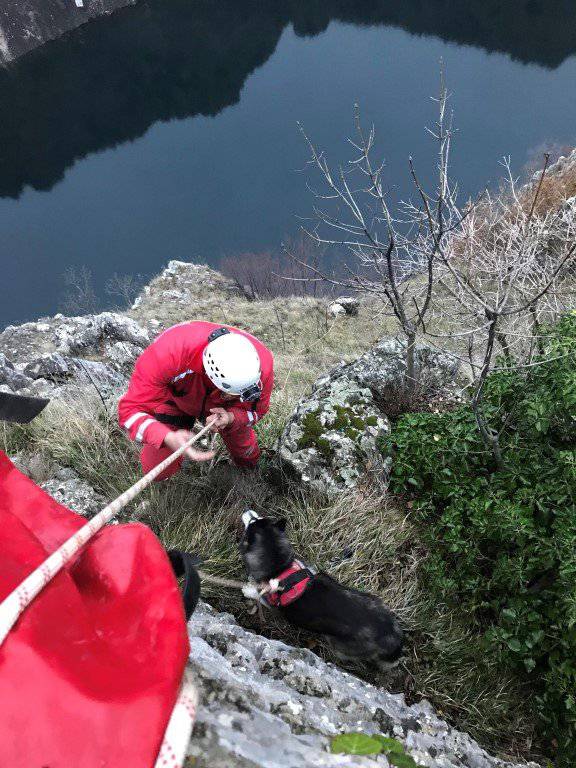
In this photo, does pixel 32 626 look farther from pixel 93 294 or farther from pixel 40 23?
pixel 40 23

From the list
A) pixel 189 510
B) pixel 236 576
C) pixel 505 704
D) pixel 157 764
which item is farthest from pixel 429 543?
pixel 157 764

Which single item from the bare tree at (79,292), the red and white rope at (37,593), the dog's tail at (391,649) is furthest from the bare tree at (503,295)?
the bare tree at (79,292)

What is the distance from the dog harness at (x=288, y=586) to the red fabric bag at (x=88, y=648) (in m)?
1.94

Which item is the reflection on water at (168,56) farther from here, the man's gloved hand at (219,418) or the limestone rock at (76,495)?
the man's gloved hand at (219,418)

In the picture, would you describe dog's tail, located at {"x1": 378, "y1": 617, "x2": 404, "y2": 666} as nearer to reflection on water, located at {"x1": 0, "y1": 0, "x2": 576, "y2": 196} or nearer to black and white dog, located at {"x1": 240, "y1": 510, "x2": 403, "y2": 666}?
black and white dog, located at {"x1": 240, "y1": 510, "x2": 403, "y2": 666}

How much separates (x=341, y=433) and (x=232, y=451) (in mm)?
979

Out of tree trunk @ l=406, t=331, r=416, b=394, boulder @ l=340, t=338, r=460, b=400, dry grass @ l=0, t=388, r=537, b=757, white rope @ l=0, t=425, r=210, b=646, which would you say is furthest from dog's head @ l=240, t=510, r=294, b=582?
tree trunk @ l=406, t=331, r=416, b=394

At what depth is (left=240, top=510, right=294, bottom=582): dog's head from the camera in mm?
3510

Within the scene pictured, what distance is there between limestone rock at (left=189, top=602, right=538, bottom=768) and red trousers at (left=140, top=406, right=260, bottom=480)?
1.33 meters

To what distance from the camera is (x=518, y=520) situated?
3359 millimetres

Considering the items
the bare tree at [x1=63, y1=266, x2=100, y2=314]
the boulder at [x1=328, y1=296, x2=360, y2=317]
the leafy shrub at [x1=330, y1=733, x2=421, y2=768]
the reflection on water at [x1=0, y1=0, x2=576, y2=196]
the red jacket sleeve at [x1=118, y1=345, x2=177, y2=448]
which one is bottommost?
the boulder at [x1=328, y1=296, x2=360, y2=317]

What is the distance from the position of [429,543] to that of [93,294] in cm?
2986

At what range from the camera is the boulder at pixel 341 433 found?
438 cm

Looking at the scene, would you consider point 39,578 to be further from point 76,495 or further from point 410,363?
point 410,363
